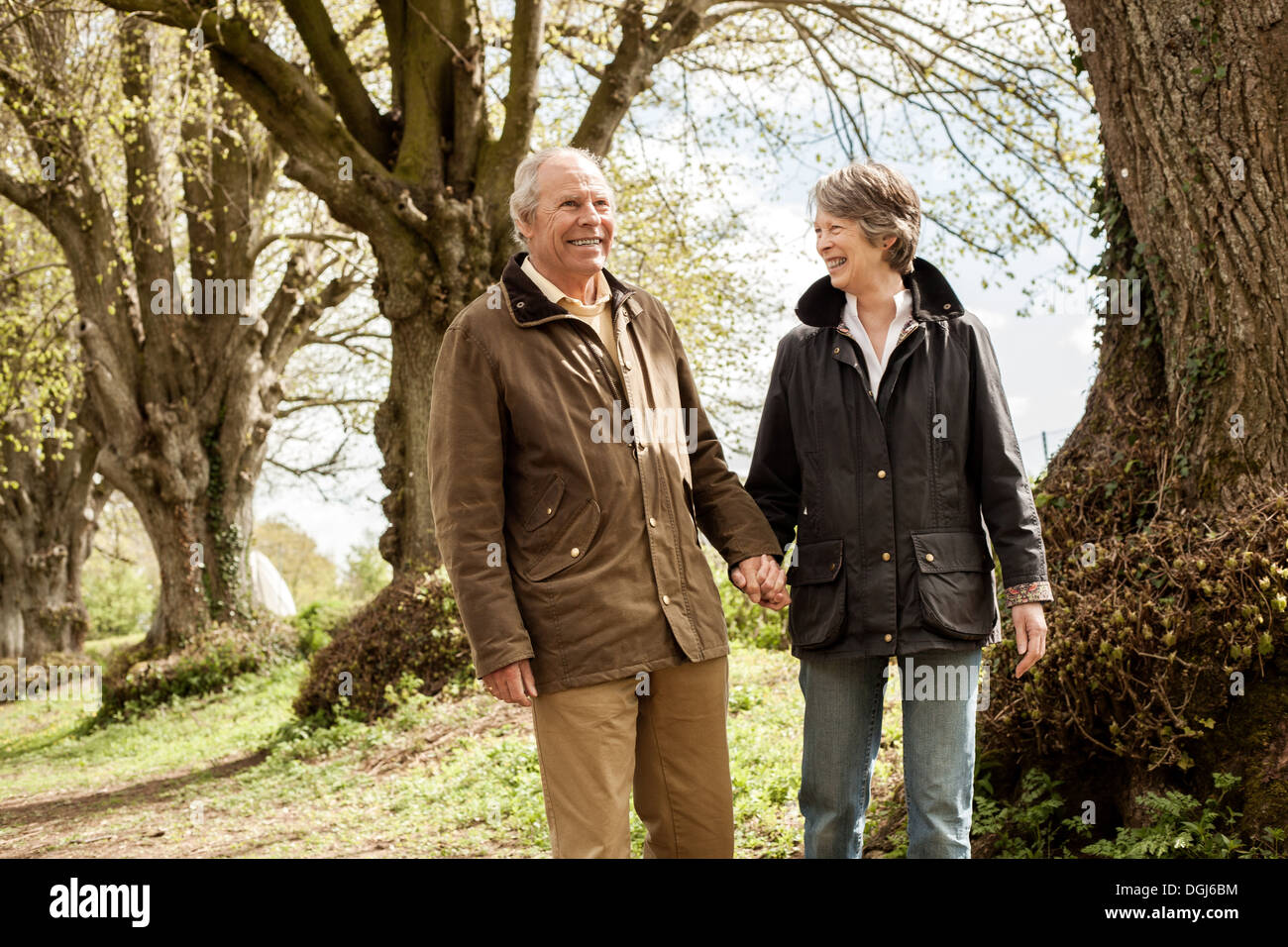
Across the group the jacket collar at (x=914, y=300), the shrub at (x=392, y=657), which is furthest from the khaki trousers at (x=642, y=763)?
the shrub at (x=392, y=657)

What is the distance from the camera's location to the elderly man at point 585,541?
122 inches

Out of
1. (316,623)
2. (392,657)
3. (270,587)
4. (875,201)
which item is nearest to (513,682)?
(875,201)

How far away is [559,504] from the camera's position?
3.18m

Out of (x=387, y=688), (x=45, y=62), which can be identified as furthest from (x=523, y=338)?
(x=45, y=62)

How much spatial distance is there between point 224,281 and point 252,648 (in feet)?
15.2

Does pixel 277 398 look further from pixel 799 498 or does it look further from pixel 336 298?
pixel 799 498

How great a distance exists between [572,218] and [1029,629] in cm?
176

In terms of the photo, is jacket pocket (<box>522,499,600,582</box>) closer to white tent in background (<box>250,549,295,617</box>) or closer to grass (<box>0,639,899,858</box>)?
grass (<box>0,639,899,858</box>)

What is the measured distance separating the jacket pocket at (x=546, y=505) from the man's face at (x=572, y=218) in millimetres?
651

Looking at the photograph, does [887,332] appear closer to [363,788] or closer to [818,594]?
[818,594]

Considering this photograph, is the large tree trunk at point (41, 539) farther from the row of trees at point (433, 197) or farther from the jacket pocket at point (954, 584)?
the jacket pocket at point (954, 584)

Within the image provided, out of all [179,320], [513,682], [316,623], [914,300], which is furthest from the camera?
[316,623]

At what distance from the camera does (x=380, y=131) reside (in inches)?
398

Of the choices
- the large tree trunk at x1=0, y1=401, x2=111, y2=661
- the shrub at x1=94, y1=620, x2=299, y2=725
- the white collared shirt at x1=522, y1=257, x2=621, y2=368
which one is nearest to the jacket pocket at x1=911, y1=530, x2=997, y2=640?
the white collared shirt at x1=522, y1=257, x2=621, y2=368
